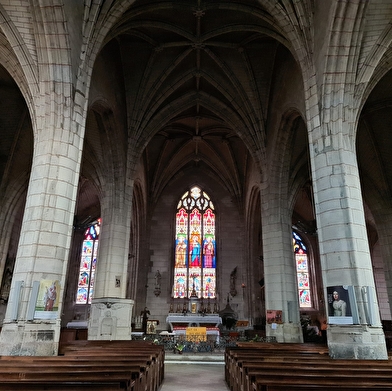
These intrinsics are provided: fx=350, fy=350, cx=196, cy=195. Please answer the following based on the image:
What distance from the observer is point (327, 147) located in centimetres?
956

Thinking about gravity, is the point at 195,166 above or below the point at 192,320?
above

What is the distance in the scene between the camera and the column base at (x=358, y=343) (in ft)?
25.4

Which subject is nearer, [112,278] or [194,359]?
[194,359]

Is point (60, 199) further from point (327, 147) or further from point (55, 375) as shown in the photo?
point (327, 147)

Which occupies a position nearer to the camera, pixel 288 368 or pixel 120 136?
pixel 288 368

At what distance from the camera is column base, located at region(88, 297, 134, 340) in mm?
13469

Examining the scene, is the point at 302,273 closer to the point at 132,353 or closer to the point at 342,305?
the point at 342,305

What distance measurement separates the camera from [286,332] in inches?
541

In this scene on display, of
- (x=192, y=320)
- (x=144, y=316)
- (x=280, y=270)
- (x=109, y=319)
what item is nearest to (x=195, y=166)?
(x=144, y=316)

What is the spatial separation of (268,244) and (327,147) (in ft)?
22.5

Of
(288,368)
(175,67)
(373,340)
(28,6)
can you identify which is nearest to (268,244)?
(373,340)

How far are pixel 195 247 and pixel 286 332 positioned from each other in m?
11.4

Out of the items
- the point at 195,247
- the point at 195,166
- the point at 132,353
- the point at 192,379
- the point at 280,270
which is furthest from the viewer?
the point at 195,166

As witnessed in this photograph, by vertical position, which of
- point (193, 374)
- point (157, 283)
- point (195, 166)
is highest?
point (195, 166)
